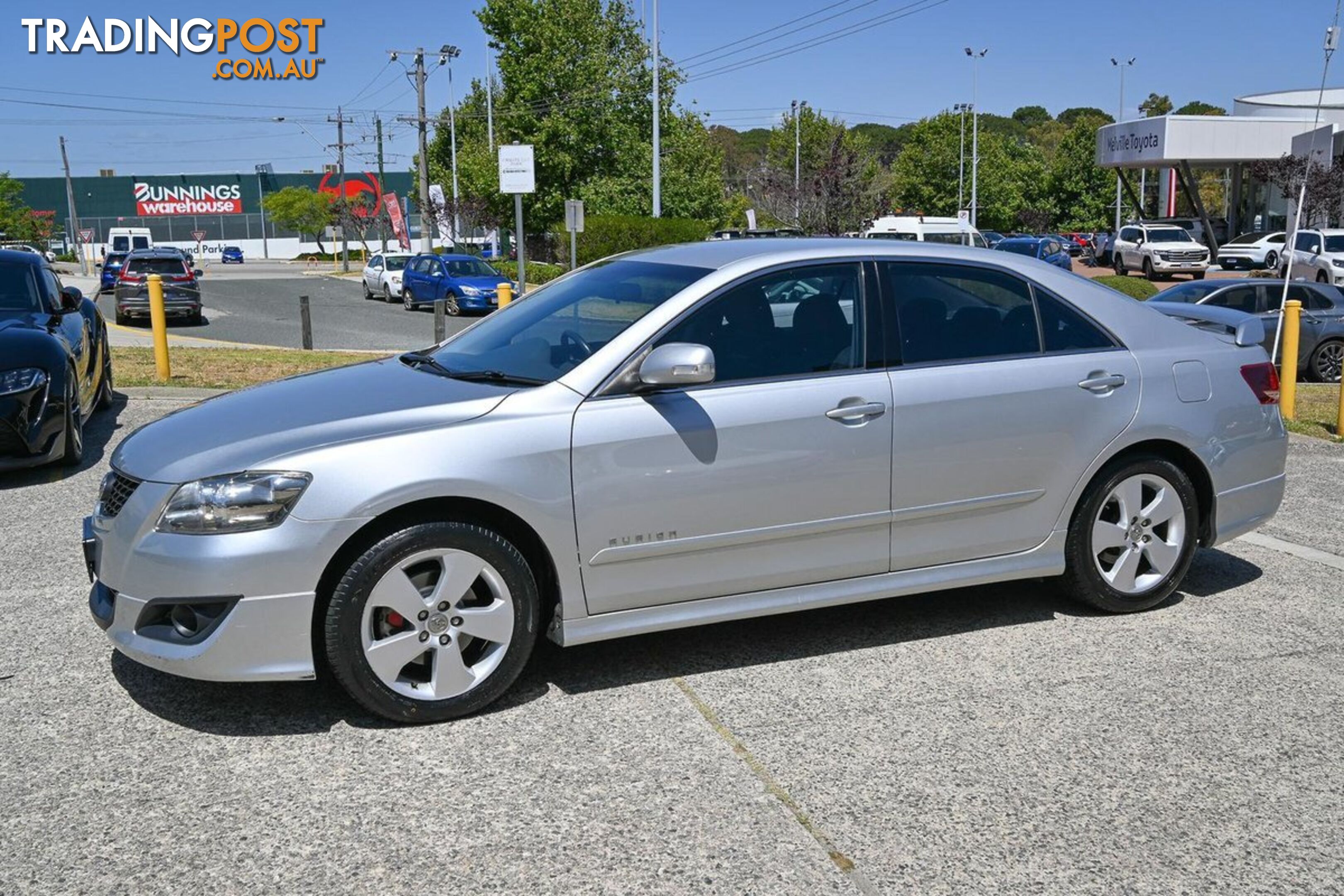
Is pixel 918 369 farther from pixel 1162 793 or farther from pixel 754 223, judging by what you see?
pixel 754 223

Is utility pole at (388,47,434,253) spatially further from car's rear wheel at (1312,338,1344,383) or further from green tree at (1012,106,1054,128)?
green tree at (1012,106,1054,128)

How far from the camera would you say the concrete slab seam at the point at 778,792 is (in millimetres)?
3318

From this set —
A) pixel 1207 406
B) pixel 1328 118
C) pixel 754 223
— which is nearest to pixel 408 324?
pixel 754 223

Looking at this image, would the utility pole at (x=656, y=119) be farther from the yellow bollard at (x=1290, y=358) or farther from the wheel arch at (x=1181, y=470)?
the wheel arch at (x=1181, y=470)

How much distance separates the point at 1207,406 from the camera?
5492mm

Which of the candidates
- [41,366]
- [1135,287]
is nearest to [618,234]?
[1135,287]

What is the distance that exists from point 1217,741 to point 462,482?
2673 millimetres

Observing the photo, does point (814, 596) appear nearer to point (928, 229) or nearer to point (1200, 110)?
point (928, 229)

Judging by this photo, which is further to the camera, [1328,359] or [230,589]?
[1328,359]

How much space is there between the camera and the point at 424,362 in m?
5.28

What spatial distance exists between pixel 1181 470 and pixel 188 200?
121302mm

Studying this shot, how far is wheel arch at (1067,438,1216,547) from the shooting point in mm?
5301

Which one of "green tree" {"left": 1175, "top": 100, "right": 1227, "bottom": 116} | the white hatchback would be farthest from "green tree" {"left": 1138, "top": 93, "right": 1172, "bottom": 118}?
the white hatchback

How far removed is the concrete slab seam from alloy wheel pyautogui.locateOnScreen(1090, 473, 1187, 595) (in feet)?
6.42
